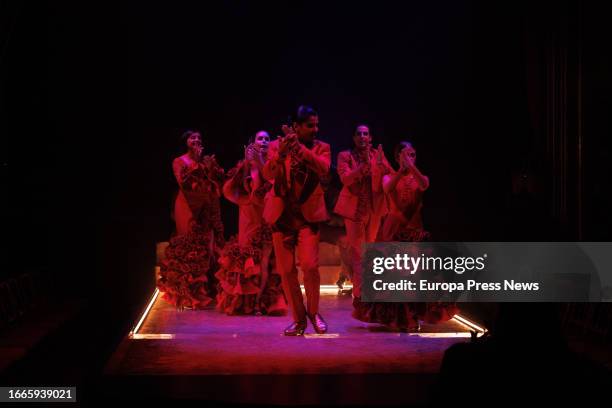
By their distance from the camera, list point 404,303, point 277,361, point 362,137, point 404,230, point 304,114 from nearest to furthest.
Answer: point 277,361 < point 304,114 < point 404,303 < point 404,230 < point 362,137

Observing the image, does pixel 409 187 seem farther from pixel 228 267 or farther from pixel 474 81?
pixel 474 81

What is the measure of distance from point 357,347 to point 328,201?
311cm

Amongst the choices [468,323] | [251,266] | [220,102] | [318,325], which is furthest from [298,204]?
[220,102]

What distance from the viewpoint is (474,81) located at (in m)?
7.72

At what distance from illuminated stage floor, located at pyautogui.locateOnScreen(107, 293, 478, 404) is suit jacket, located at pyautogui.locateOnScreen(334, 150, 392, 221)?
45.8 inches

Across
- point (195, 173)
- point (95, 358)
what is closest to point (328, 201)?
point (195, 173)

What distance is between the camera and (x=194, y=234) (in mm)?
6910

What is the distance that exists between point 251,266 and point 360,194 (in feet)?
4.06

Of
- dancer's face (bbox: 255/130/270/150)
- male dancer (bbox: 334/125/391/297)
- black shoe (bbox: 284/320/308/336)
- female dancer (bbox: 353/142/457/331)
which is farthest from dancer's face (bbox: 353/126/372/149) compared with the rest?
black shoe (bbox: 284/320/308/336)

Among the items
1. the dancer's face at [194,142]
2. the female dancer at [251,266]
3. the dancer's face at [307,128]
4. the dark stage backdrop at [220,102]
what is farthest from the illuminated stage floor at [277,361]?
the dark stage backdrop at [220,102]

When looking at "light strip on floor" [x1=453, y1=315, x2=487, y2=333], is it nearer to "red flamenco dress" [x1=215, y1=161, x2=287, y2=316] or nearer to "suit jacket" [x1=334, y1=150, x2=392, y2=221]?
"suit jacket" [x1=334, y1=150, x2=392, y2=221]

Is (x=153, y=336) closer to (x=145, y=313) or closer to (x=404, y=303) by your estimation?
(x=145, y=313)

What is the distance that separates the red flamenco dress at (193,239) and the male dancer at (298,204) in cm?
165

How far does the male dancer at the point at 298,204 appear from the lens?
5155mm
